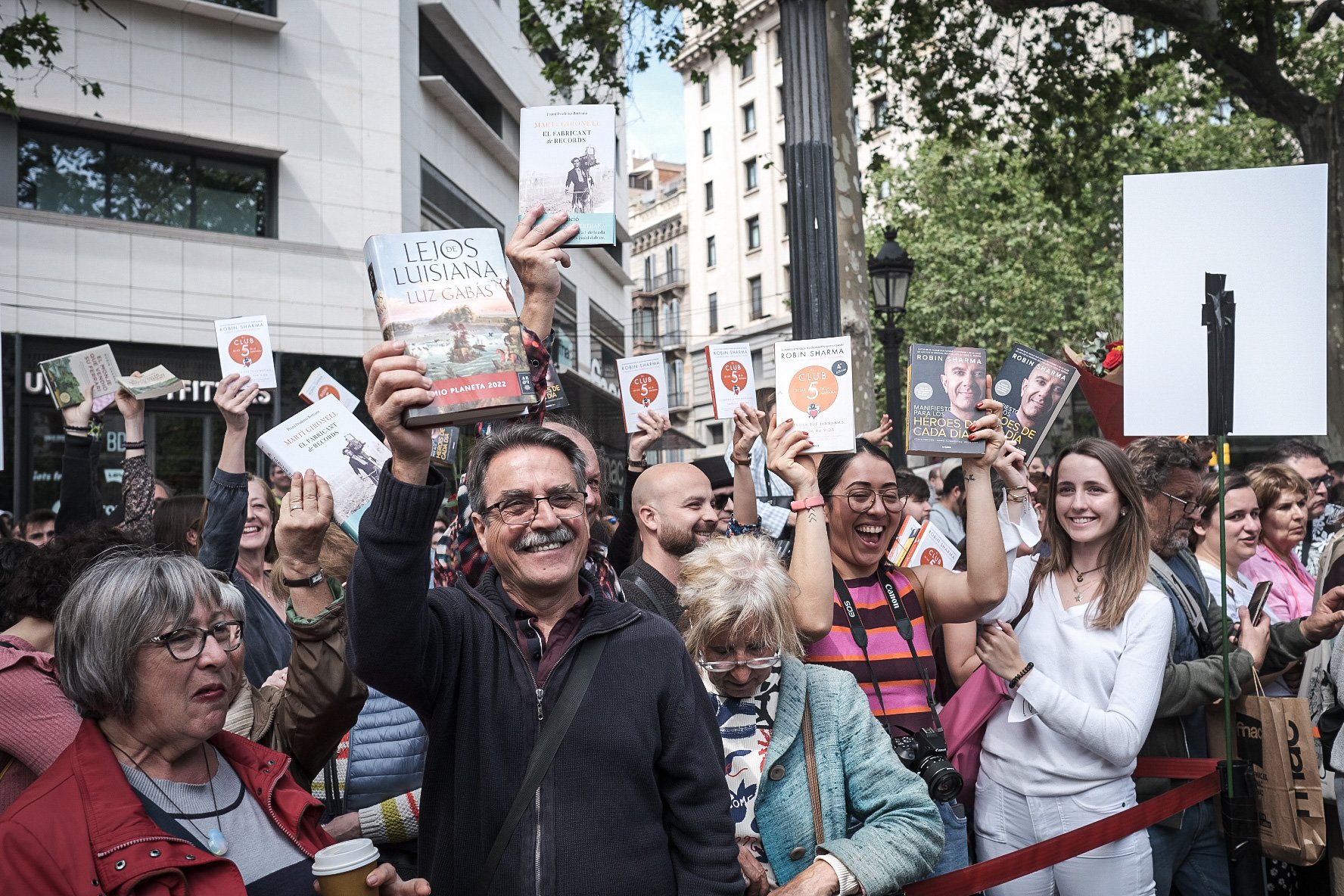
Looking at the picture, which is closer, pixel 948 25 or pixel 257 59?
pixel 948 25

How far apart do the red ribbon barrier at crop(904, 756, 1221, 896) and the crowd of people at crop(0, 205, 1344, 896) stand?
0.24 feet

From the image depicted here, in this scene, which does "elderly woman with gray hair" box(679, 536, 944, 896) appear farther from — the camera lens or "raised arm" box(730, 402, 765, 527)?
"raised arm" box(730, 402, 765, 527)

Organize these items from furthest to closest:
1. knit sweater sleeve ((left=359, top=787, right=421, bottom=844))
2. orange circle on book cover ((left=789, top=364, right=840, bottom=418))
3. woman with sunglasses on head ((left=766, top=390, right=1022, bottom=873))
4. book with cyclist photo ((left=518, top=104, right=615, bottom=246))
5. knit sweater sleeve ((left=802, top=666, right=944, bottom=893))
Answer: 1. orange circle on book cover ((left=789, top=364, right=840, bottom=418))
2. woman with sunglasses on head ((left=766, top=390, right=1022, bottom=873))
3. book with cyclist photo ((left=518, top=104, right=615, bottom=246))
4. knit sweater sleeve ((left=359, top=787, right=421, bottom=844))
5. knit sweater sleeve ((left=802, top=666, right=944, bottom=893))

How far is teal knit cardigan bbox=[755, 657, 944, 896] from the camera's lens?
2.96 m

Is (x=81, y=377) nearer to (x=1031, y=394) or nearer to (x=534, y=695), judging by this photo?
(x=534, y=695)

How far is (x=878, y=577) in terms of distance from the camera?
4.03m

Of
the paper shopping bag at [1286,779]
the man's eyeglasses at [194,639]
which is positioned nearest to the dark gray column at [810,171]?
the paper shopping bag at [1286,779]

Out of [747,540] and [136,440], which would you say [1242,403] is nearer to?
[747,540]

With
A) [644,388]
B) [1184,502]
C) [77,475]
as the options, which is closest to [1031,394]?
[1184,502]

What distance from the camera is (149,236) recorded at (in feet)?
52.4

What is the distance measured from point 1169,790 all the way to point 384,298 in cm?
312

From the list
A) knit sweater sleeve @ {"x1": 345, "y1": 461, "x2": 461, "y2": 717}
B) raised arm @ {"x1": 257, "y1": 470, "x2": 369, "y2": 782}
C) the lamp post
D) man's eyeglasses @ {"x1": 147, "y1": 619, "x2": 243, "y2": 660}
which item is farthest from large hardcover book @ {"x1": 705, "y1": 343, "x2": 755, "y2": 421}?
the lamp post

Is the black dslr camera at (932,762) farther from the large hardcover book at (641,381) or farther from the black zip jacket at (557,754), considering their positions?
the large hardcover book at (641,381)

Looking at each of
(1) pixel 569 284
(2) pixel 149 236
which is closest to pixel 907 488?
(2) pixel 149 236
